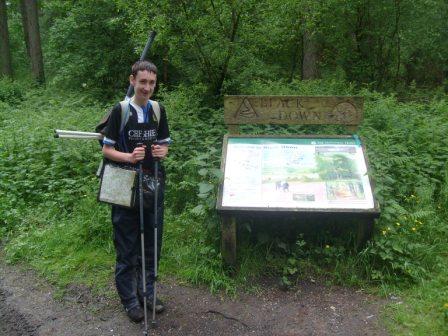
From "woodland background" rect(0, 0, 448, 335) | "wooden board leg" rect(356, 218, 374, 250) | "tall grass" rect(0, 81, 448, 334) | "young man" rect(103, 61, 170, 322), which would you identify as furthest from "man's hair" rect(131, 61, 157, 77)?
"wooden board leg" rect(356, 218, 374, 250)

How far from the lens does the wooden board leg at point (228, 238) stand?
4391 mm

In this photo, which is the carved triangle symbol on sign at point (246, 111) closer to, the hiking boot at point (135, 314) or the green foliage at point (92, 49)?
the hiking boot at point (135, 314)

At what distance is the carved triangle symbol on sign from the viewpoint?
4984 millimetres

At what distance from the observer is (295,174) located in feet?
14.9

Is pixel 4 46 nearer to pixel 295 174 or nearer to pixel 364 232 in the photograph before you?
pixel 295 174

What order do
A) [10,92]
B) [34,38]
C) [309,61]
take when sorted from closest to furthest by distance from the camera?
[309,61] < [10,92] < [34,38]

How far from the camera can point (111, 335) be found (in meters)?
3.74

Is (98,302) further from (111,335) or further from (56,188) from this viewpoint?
(56,188)

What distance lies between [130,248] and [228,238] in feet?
3.21

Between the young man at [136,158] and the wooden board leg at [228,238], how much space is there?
0.67m

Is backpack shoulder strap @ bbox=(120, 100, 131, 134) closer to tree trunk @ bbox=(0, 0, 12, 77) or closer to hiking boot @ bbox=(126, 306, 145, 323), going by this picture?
hiking boot @ bbox=(126, 306, 145, 323)

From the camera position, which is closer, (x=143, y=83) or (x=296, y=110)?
(x=143, y=83)

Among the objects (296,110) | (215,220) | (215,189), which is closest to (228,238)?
(215,220)

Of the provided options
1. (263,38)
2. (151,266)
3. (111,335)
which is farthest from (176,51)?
(111,335)
